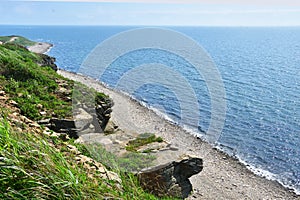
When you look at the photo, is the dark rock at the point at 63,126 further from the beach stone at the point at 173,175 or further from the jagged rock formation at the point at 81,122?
the beach stone at the point at 173,175

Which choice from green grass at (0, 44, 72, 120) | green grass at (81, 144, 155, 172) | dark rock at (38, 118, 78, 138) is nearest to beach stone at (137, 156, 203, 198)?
green grass at (81, 144, 155, 172)

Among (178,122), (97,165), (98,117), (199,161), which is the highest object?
(97,165)

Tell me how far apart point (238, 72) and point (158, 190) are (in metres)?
70.4

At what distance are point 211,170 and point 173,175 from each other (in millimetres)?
14059

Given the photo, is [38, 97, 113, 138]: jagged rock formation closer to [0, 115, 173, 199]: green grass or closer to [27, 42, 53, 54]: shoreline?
[0, 115, 173, 199]: green grass

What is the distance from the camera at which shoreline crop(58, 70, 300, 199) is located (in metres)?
26.0

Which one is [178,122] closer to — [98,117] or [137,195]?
[98,117]

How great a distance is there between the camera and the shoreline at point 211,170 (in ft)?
85.3

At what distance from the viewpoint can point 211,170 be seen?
30062 millimetres

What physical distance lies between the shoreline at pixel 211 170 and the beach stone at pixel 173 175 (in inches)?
27.0

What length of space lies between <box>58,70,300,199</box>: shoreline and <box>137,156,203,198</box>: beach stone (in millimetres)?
686

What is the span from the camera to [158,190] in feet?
44.8

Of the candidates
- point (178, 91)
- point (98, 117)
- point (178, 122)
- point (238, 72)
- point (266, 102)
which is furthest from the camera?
point (238, 72)

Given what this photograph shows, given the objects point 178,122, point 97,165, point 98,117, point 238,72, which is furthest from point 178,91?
point 97,165
